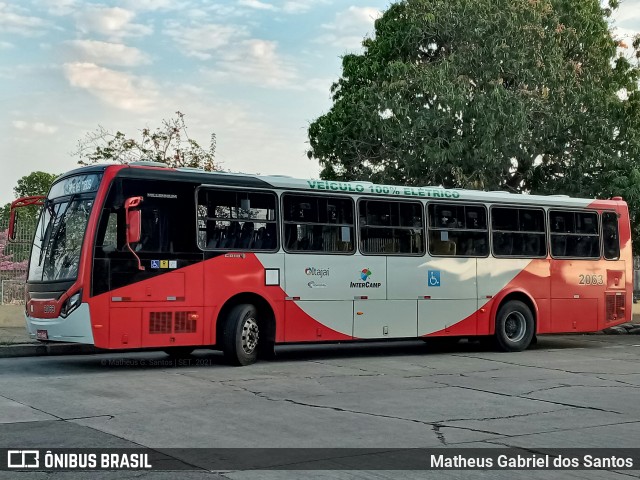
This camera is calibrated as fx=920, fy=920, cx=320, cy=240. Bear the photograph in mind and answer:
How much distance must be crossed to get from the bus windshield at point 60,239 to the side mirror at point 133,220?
625 mm

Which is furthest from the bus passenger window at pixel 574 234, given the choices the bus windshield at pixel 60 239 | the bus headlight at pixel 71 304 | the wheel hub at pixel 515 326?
the bus headlight at pixel 71 304

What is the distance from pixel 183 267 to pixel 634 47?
20864mm

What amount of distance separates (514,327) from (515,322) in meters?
0.12

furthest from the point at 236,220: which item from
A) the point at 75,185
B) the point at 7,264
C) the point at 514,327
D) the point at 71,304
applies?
the point at 7,264

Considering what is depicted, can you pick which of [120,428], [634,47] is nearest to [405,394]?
[120,428]

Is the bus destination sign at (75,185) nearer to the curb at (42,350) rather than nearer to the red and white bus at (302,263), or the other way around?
the red and white bus at (302,263)

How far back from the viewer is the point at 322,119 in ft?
103

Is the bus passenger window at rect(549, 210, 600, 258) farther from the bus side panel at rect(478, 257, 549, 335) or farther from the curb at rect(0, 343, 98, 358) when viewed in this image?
the curb at rect(0, 343, 98, 358)

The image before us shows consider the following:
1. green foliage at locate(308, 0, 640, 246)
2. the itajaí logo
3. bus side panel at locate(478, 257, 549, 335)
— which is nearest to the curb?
the itajaí logo

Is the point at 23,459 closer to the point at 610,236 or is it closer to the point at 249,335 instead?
the point at 249,335

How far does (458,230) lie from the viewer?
18.1 metres

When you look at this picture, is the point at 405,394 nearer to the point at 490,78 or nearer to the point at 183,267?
the point at 183,267

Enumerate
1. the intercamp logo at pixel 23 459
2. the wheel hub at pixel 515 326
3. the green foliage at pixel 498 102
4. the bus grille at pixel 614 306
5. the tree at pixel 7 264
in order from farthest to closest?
the green foliage at pixel 498 102 → the bus grille at pixel 614 306 → the tree at pixel 7 264 → the wheel hub at pixel 515 326 → the intercamp logo at pixel 23 459

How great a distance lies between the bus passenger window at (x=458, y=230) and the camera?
17.7 metres
